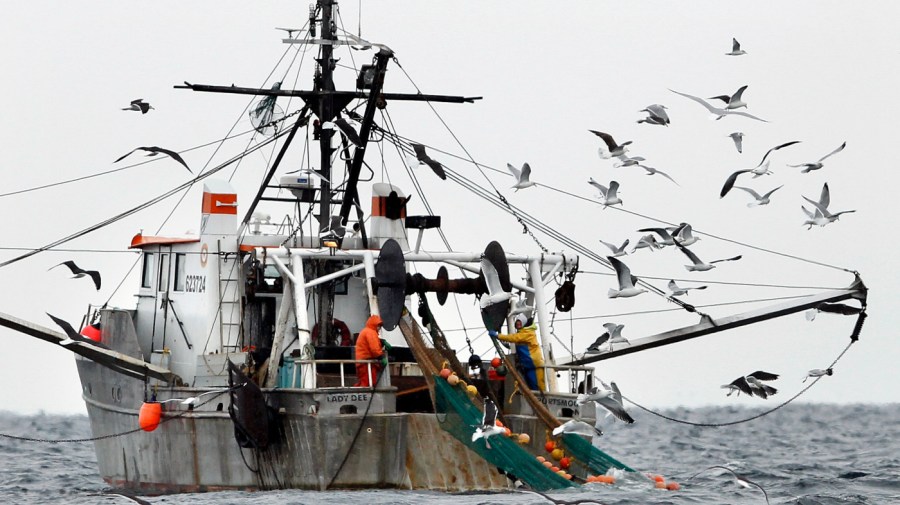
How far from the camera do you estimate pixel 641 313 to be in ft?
100

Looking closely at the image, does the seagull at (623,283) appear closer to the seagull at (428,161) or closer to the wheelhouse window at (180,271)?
the seagull at (428,161)

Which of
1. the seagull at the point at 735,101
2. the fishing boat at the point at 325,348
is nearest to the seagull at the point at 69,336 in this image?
the fishing boat at the point at 325,348

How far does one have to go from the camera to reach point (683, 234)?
2673 cm

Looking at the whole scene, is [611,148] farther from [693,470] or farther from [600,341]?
[693,470]

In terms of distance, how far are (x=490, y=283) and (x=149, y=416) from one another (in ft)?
20.4

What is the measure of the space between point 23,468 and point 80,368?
4.06 meters

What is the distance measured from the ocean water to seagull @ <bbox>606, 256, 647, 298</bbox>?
2948 mm

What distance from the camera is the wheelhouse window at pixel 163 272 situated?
107 feet

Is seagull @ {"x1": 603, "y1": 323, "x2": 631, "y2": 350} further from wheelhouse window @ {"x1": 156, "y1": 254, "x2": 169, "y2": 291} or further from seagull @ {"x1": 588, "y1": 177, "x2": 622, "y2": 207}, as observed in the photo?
wheelhouse window @ {"x1": 156, "y1": 254, "x2": 169, "y2": 291}

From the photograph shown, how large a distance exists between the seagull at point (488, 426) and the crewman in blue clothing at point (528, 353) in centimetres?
281

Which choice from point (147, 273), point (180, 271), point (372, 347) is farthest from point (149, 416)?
point (147, 273)

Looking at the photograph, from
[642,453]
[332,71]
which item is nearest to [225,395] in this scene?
[332,71]

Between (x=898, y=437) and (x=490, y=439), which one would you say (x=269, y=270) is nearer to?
(x=490, y=439)

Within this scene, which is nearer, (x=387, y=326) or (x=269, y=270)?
(x=387, y=326)
